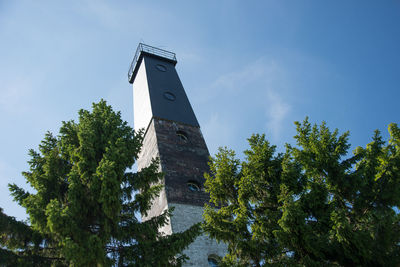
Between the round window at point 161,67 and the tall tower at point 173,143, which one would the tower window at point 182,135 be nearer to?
the tall tower at point 173,143

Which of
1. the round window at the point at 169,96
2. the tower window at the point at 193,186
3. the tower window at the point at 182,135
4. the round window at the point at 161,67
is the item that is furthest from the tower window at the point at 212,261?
the round window at the point at 161,67

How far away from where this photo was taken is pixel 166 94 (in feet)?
79.6

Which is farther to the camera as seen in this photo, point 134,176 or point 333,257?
point 134,176

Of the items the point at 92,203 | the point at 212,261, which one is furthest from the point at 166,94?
the point at 92,203

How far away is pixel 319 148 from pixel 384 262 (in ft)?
12.1

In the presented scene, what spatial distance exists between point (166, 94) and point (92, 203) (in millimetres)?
15807

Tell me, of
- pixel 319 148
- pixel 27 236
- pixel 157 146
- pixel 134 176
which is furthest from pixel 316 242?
pixel 157 146

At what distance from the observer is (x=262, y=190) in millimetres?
10555

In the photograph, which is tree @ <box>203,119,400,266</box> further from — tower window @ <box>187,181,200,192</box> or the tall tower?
tower window @ <box>187,181,200,192</box>

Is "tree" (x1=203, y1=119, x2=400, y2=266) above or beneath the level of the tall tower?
beneath

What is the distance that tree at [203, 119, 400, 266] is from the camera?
8445 millimetres

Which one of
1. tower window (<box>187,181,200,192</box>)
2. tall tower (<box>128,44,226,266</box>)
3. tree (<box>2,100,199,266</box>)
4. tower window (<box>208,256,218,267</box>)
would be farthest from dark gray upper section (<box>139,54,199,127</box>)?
tree (<box>2,100,199,266</box>)

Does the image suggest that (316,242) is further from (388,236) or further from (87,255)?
(87,255)

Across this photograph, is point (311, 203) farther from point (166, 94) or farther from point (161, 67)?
point (161, 67)
